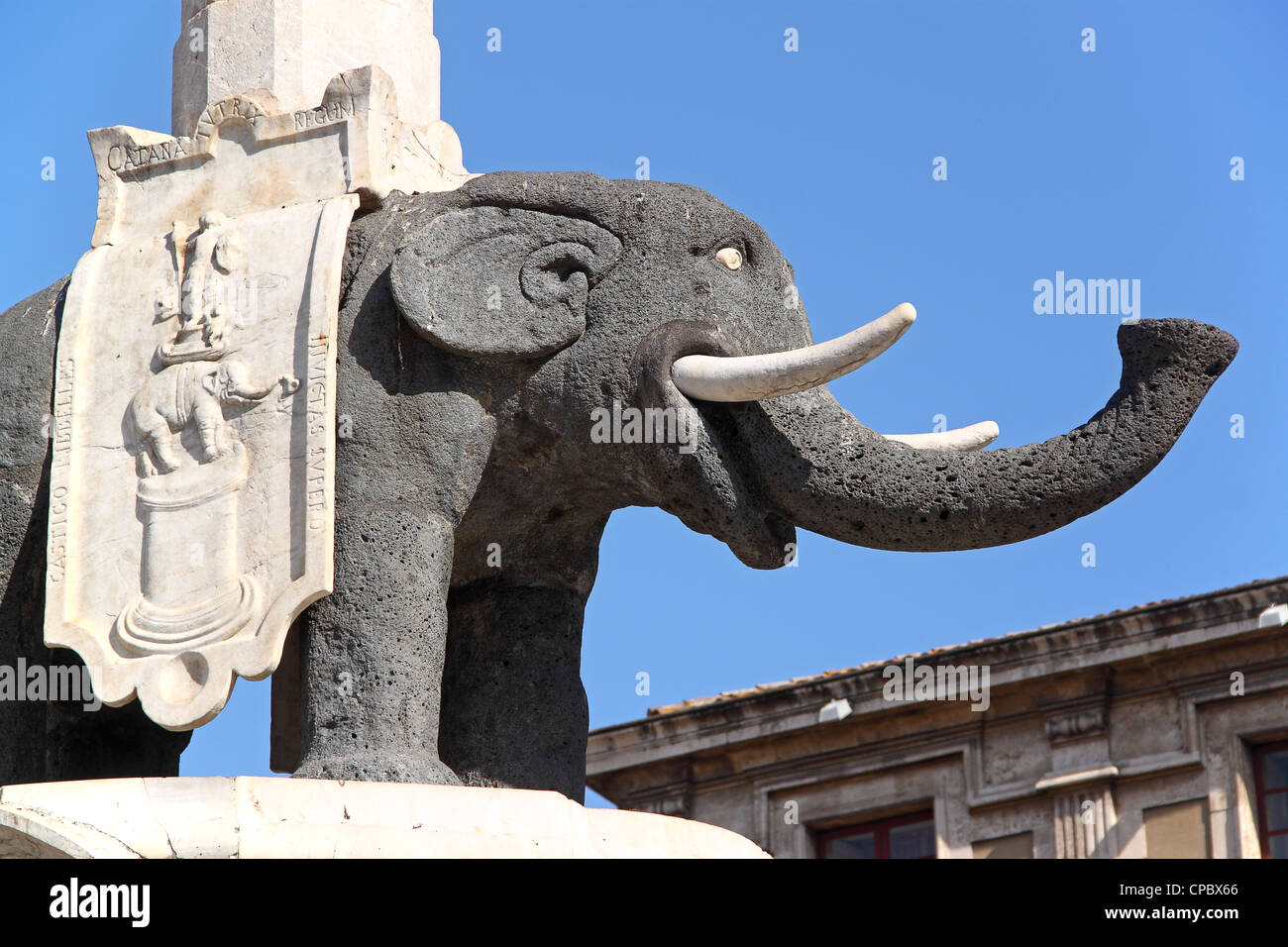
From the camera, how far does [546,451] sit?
9.20 metres

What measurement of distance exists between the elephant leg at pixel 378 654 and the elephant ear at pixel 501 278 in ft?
1.87

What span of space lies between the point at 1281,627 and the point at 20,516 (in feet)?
44.5

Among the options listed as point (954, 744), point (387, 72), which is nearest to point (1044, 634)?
point (954, 744)

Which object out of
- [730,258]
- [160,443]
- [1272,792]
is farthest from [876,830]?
[160,443]

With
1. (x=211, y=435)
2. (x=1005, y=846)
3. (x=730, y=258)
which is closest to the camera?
(x=211, y=435)

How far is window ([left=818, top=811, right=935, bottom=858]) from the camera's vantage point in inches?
911

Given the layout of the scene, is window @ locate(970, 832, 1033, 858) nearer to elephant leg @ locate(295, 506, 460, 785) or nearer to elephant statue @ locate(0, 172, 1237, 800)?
elephant statue @ locate(0, 172, 1237, 800)

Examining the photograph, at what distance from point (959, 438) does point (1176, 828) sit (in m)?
13.1

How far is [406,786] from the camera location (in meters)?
8.53

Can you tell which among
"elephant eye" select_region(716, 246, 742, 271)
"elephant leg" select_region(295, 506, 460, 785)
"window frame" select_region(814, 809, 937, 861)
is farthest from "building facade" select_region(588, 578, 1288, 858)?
"elephant leg" select_region(295, 506, 460, 785)

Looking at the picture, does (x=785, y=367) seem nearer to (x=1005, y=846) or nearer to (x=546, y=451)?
(x=546, y=451)

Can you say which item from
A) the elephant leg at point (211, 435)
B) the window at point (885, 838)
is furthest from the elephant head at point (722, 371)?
the window at point (885, 838)
